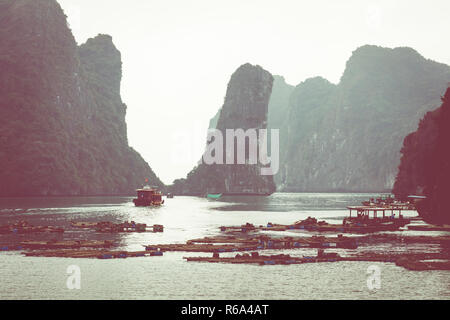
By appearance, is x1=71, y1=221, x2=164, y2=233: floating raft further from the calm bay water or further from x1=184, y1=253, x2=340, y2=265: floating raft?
x1=184, y1=253, x2=340, y2=265: floating raft

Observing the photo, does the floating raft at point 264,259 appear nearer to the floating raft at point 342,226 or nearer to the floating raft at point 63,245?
the floating raft at point 63,245

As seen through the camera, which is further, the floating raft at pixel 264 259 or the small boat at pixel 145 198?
the small boat at pixel 145 198

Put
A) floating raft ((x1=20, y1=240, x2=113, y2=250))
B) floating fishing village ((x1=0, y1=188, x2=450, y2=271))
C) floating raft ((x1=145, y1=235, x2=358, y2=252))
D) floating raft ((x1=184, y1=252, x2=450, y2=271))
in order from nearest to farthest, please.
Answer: floating raft ((x1=184, y1=252, x2=450, y2=271)), floating fishing village ((x1=0, y1=188, x2=450, y2=271)), floating raft ((x1=145, y1=235, x2=358, y2=252)), floating raft ((x1=20, y1=240, x2=113, y2=250))

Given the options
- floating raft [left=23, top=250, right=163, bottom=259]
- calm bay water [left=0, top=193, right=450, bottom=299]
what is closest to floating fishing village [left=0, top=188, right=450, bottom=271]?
floating raft [left=23, top=250, right=163, bottom=259]

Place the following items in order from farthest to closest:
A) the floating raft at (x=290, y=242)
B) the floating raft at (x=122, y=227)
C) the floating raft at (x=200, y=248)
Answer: the floating raft at (x=122, y=227)
the floating raft at (x=290, y=242)
the floating raft at (x=200, y=248)

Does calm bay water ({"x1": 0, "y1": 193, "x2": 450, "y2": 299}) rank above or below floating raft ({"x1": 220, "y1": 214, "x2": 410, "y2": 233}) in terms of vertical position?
below

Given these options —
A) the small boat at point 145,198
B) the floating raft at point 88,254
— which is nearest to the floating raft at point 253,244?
the floating raft at point 88,254

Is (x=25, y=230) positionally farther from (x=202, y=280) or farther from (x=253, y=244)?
(x=202, y=280)


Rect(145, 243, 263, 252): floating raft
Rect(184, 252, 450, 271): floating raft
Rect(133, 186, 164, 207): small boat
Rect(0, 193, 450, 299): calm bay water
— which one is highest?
Rect(133, 186, 164, 207): small boat
